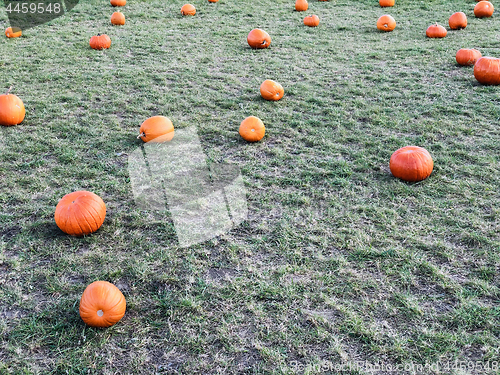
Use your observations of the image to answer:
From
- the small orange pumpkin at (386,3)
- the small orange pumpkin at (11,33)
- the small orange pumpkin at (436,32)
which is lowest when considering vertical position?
the small orange pumpkin at (11,33)

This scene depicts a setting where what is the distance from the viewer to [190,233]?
3.86 m

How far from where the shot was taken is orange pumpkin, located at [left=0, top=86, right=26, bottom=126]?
5644 millimetres

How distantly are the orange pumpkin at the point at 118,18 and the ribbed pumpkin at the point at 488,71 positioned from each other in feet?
25.4

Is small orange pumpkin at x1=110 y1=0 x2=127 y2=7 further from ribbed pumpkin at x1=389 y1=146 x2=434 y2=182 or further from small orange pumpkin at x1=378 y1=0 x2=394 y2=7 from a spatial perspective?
ribbed pumpkin at x1=389 y1=146 x2=434 y2=182

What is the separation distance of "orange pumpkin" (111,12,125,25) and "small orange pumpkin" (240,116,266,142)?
6.64 meters

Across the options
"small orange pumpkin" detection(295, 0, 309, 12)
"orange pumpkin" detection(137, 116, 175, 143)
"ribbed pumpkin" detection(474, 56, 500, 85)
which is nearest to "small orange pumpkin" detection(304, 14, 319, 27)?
"small orange pumpkin" detection(295, 0, 309, 12)

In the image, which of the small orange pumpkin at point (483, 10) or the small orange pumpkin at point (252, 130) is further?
the small orange pumpkin at point (483, 10)

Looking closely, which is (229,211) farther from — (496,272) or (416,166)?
(496,272)

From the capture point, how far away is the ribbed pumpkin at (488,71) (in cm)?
652

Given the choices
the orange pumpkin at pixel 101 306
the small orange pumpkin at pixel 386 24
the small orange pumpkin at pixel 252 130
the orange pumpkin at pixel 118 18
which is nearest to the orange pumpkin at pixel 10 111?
the small orange pumpkin at pixel 252 130

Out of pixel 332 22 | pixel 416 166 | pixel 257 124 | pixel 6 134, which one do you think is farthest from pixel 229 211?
pixel 332 22

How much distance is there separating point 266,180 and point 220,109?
2.04 metres

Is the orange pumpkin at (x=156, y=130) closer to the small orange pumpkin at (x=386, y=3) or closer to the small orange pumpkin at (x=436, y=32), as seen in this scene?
the small orange pumpkin at (x=436, y=32)

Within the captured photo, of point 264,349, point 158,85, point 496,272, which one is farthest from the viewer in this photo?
point 158,85
